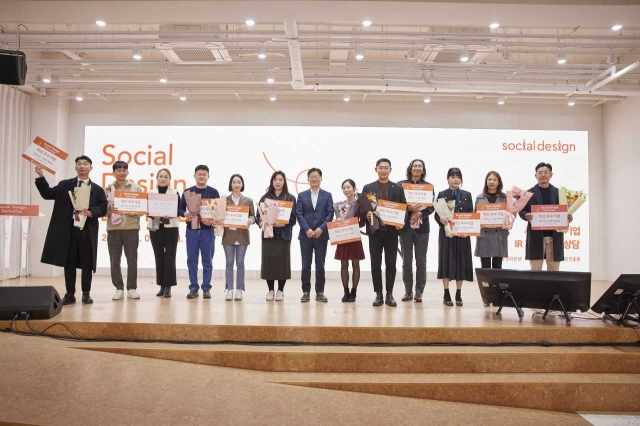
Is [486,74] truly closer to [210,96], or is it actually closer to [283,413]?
[210,96]

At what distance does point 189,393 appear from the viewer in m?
3.29

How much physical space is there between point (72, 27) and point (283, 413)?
6.92 metres

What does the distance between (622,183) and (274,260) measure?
7005 millimetres

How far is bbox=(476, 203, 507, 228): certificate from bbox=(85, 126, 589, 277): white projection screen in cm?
366

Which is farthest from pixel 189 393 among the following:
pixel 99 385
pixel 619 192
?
pixel 619 192

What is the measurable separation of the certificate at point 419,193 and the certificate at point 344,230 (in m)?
0.65

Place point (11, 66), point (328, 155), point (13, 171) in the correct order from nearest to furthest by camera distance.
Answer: point (11, 66) → point (13, 171) → point (328, 155)

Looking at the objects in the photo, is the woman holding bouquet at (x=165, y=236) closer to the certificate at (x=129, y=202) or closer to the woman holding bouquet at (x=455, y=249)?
the certificate at (x=129, y=202)

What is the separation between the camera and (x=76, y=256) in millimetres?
5293

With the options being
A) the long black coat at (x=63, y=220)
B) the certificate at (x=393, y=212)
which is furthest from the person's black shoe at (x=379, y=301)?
the long black coat at (x=63, y=220)

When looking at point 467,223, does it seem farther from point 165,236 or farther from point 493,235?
point 165,236

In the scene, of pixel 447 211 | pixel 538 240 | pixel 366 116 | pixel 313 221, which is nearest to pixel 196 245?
pixel 313 221

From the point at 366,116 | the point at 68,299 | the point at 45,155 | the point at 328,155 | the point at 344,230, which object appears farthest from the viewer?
the point at 366,116

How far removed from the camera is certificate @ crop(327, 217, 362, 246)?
544cm
